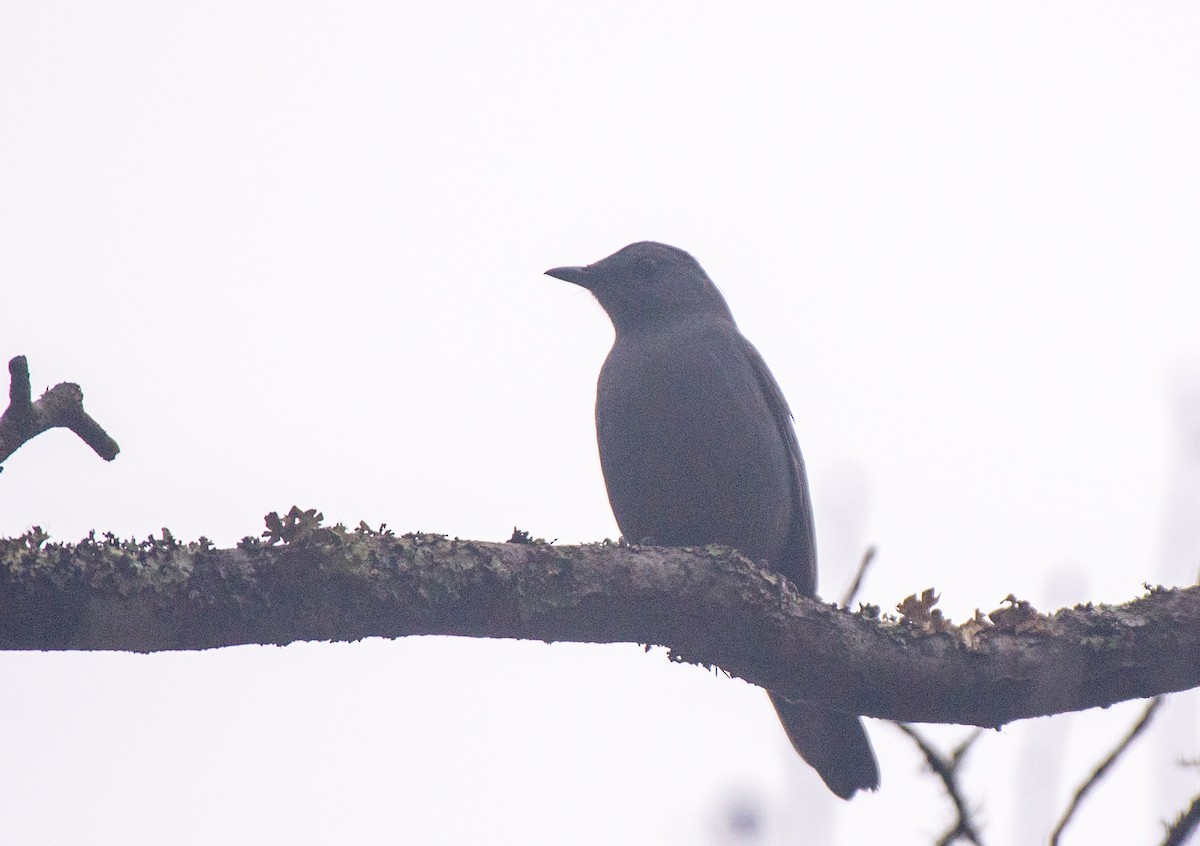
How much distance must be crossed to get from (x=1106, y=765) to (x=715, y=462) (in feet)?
8.24

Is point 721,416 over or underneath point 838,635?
over

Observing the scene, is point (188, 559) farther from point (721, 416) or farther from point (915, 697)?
point (721, 416)

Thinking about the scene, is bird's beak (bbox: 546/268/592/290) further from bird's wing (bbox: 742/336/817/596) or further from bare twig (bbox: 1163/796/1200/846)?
bare twig (bbox: 1163/796/1200/846)

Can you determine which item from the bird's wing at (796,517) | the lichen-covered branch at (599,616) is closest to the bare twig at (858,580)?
the lichen-covered branch at (599,616)

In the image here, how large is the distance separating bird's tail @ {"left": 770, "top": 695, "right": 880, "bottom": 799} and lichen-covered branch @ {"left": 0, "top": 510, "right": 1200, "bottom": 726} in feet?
4.27

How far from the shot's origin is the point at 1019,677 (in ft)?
11.9

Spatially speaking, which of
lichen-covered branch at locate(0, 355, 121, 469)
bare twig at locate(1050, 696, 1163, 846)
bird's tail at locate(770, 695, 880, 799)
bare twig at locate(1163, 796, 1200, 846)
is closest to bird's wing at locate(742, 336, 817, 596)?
bird's tail at locate(770, 695, 880, 799)

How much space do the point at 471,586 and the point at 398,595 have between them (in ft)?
0.67

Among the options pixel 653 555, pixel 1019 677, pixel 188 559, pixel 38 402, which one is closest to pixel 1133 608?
pixel 1019 677

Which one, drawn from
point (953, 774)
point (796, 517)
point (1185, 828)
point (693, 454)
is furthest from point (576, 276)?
point (1185, 828)

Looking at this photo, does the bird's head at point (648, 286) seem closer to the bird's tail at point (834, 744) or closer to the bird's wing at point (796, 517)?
the bird's wing at point (796, 517)

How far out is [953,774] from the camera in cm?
337

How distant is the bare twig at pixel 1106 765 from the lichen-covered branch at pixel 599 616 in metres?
0.37

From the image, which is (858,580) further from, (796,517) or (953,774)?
(796,517)
